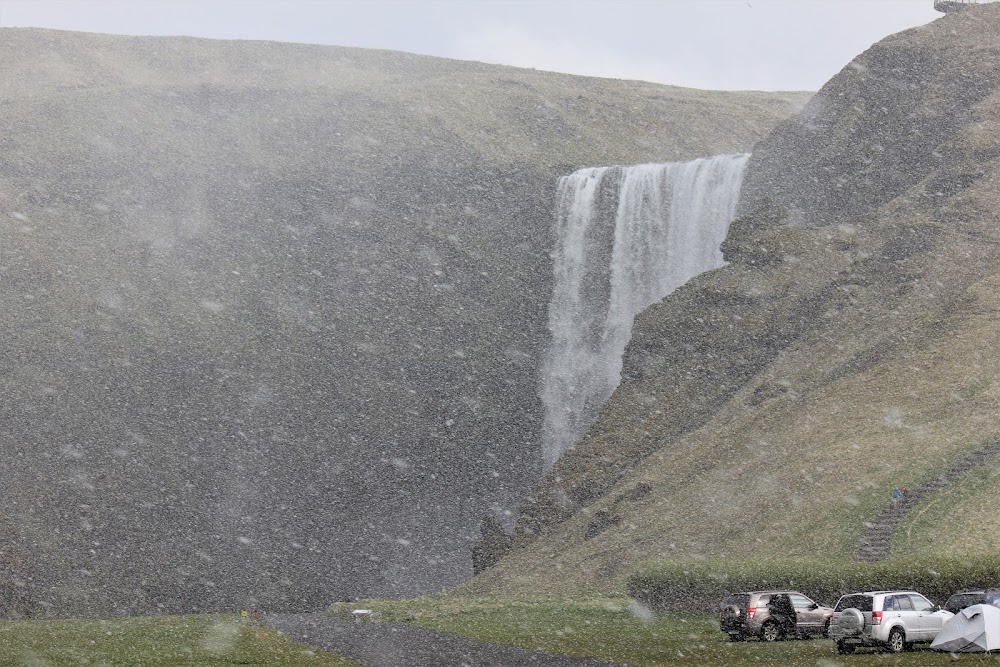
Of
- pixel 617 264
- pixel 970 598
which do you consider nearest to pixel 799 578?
pixel 970 598

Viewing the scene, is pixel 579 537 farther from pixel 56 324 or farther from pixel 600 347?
pixel 56 324

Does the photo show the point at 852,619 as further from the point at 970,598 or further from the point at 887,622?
the point at 970,598

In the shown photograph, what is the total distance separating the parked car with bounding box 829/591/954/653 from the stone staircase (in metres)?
10.2

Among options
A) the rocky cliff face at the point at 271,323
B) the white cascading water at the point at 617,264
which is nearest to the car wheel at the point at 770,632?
the rocky cliff face at the point at 271,323

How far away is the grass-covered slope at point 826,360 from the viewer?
151ft

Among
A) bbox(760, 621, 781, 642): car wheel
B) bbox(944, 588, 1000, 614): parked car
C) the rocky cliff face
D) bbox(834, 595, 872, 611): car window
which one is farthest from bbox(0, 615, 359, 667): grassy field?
the rocky cliff face

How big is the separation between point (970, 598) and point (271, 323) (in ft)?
207

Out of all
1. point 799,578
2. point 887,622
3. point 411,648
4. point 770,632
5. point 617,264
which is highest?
point 617,264

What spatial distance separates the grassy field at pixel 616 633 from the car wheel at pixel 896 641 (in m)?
0.30

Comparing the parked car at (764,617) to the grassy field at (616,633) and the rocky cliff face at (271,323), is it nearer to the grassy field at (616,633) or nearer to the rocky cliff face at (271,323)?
the grassy field at (616,633)

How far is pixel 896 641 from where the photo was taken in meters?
29.0

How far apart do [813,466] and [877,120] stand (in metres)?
31.4

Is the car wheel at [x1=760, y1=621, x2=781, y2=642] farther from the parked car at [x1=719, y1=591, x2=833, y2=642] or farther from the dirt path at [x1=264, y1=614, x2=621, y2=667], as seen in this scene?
the dirt path at [x1=264, y1=614, x2=621, y2=667]

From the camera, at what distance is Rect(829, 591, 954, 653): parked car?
28891 millimetres
